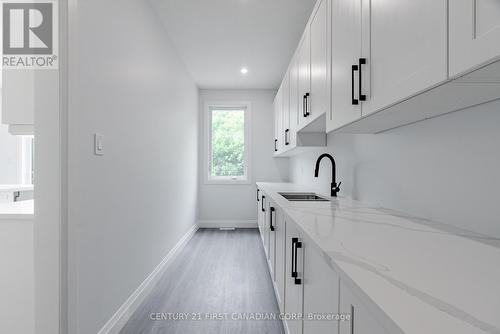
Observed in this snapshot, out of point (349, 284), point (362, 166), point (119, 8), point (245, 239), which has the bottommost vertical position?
point (245, 239)

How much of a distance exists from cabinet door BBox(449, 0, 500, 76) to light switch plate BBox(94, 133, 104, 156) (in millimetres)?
1718

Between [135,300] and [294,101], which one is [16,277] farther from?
[294,101]

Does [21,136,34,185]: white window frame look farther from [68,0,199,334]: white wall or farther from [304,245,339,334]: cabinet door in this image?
[304,245,339,334]: cabinet door

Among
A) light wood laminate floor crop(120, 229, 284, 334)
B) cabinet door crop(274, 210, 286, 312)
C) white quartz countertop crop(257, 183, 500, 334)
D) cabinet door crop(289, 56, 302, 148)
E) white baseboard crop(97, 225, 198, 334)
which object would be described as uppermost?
cabinet door crop(289, 56, 302, 148)

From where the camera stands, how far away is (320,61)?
1.86m

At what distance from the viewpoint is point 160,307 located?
2279 millimetres

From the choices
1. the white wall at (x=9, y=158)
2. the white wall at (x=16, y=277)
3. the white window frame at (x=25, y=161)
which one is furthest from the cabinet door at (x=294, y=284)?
the white wall at (x=9, y=158)

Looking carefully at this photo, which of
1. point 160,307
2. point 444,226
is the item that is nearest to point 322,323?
point 444,226

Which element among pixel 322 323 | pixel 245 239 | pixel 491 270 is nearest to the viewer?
pixel 491 270

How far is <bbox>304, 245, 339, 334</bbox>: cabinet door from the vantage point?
2.71ft

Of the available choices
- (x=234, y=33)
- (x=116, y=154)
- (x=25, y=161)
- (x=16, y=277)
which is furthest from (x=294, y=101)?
(x=25, y=161)

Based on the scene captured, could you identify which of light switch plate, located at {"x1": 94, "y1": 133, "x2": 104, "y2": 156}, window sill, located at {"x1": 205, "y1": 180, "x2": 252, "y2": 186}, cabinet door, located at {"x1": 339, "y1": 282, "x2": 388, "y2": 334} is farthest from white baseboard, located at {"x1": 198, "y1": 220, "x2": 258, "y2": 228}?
cabinet door, located at {"x1": 339, "y1": 282, "x2": 388, "y2": 334}

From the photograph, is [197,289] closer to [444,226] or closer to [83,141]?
[83,141]

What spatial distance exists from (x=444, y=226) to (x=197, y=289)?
2.14m
